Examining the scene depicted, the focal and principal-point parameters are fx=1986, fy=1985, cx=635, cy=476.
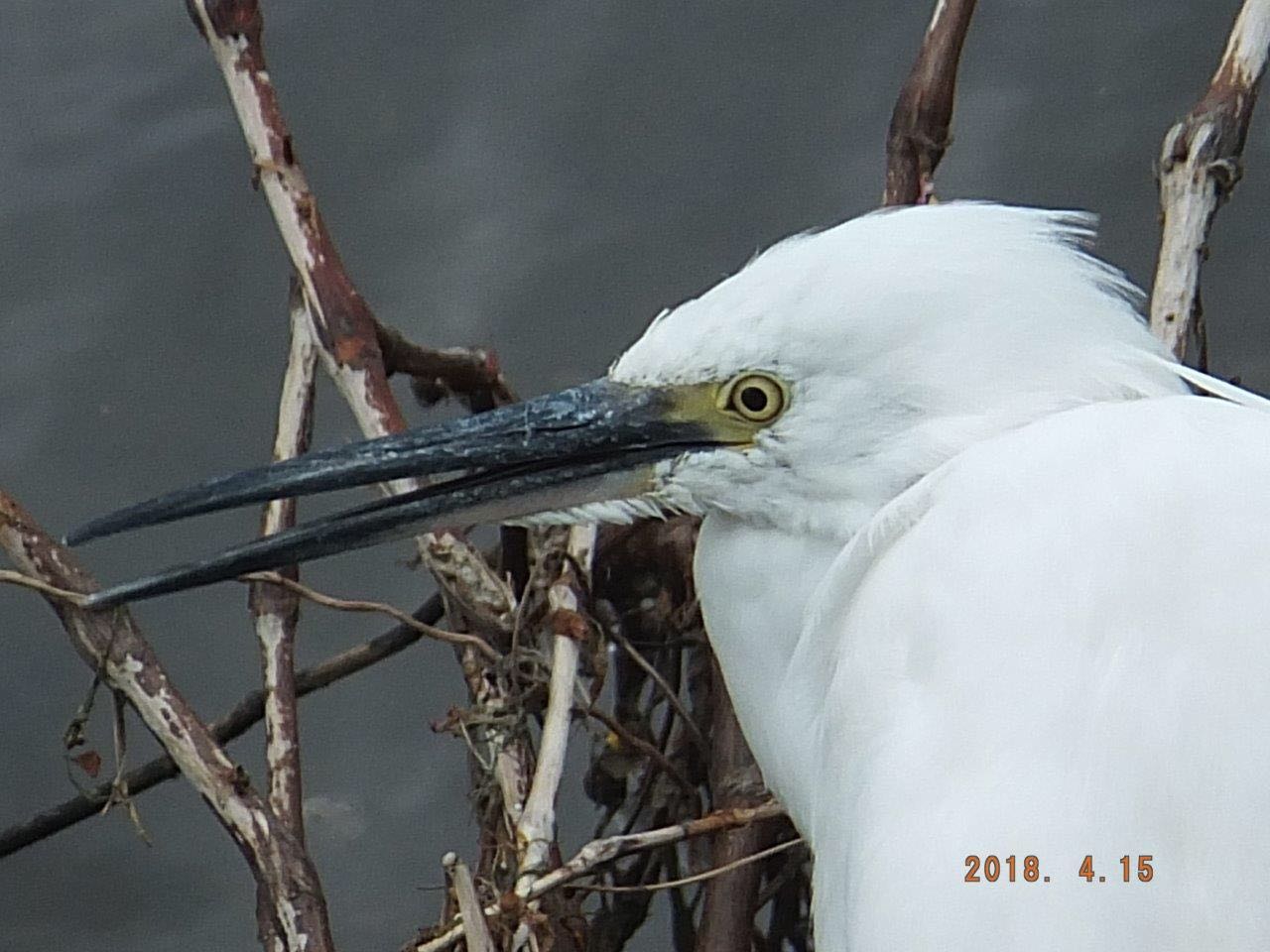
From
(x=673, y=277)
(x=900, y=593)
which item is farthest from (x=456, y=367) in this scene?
(x=900, y=593)

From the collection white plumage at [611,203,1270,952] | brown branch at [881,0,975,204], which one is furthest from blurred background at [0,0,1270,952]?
white plumage at [611,203,1270,952]

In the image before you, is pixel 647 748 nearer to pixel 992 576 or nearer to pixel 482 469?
pixel 482 469

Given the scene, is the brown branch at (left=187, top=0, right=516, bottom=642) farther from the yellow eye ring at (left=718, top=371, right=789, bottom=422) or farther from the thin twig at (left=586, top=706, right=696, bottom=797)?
the yellow eye ring at (left=718, top=371, right=789, bottom=422)

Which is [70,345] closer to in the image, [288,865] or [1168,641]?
[288,865]

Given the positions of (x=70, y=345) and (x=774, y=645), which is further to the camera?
(x=70, y=345)

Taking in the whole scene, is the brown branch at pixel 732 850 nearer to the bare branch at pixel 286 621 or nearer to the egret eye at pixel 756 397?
the bare branch at pixel 286 621

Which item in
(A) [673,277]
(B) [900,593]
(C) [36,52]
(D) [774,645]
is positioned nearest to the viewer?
(B) [900,593]

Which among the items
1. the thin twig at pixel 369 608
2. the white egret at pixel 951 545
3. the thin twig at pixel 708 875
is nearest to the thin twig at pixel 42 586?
the thin twig at pixel 369 608
